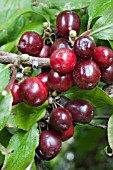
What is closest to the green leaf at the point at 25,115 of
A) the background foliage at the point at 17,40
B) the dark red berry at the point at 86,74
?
the background foliage at the point at 17,40

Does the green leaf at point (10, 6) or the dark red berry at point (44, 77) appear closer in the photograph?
the dark red berry at point (44, 77)

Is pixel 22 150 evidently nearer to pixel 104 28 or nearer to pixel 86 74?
pixel 86 74

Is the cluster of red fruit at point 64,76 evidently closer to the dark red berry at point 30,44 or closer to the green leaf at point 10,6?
the dark red berry at point 30,44

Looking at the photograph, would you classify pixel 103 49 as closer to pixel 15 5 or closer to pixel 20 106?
pixel 20 106

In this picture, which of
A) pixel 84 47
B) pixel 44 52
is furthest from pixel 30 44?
pixel 84 47

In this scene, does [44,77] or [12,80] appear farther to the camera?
[44,77]

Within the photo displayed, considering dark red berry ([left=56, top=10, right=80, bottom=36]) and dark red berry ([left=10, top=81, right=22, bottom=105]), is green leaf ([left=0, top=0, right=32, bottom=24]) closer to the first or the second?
dark red berry ([left=56, top=10, right=80, bottom=36])
